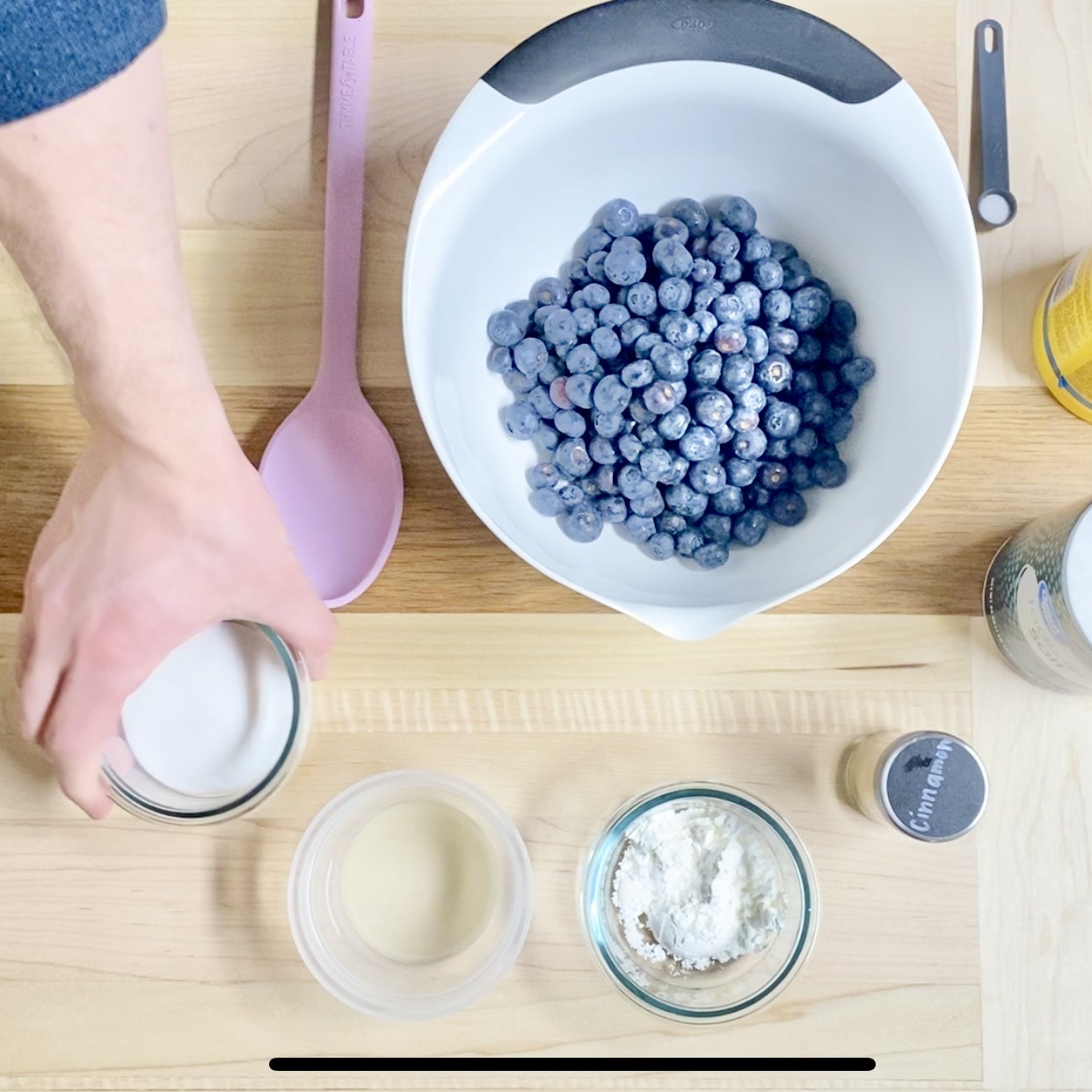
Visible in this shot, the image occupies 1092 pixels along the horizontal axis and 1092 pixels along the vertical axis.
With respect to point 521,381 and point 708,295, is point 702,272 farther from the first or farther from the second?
point 521,381

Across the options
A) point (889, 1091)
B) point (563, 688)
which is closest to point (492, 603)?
point (563, 688)

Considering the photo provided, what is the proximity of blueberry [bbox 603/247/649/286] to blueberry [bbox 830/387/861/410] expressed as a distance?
5.8 inches

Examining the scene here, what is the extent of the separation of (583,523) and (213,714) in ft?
0.91

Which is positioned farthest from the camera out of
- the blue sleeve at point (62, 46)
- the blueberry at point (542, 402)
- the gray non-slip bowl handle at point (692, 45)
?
the blueberry at point (542, 402)

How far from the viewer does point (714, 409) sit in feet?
2.20

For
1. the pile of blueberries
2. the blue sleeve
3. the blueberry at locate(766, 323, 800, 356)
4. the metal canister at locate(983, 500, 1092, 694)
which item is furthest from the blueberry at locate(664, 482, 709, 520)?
the blue sleeve

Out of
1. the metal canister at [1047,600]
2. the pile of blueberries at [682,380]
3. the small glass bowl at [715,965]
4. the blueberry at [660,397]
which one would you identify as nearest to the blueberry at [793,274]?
the pile of blueberries at [682,380]

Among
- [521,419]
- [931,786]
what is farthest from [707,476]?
[931,786]

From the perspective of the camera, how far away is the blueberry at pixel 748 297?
683mm

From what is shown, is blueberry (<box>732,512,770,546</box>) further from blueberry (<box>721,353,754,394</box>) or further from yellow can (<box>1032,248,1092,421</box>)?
yellow can (<box>1032,248,1092,421</box>)

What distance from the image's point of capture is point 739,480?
69 cm

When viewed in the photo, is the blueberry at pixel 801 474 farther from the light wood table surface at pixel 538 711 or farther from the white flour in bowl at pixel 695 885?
the white flour in bowl at pixel 695 885

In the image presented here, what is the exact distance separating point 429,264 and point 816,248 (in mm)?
259

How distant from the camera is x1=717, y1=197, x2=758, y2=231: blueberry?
2.30ft
